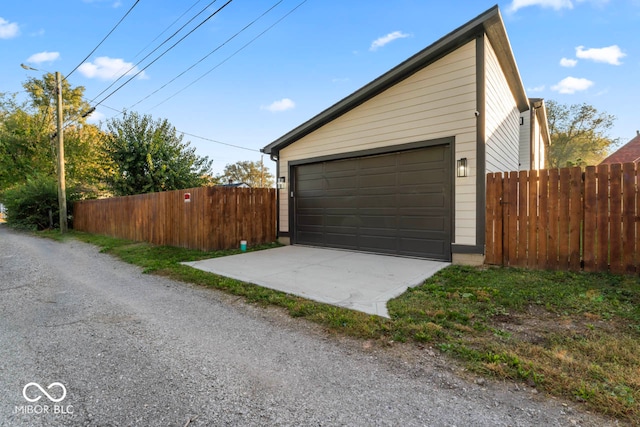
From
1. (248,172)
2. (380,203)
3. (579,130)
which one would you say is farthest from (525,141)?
(248,172)

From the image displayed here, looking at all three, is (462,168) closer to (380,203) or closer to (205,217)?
(380,203)

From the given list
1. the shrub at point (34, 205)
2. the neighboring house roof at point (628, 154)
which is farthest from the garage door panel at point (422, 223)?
the shrub at point (34, 205)

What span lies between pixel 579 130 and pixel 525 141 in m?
19.2

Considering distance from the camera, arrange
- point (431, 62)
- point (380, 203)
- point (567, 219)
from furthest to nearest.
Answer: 1. point (380, 203)
2. point (431, 62)
3. point (567, 219)

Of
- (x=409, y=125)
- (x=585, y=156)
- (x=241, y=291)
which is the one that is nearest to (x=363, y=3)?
(x=409, y=125)

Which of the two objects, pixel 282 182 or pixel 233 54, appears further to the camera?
pixel 282 182

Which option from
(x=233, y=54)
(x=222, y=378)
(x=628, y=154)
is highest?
(x=233, y=54)

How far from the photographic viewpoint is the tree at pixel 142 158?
13016 millimetres

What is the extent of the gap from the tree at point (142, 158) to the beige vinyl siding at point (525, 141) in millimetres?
13407

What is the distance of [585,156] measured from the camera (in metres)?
23.9

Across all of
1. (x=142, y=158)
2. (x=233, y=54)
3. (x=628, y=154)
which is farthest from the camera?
(x=628, y=154)

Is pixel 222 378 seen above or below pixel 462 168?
below

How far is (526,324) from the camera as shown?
285 cm

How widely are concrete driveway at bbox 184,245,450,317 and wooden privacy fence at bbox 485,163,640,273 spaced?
125 cm
